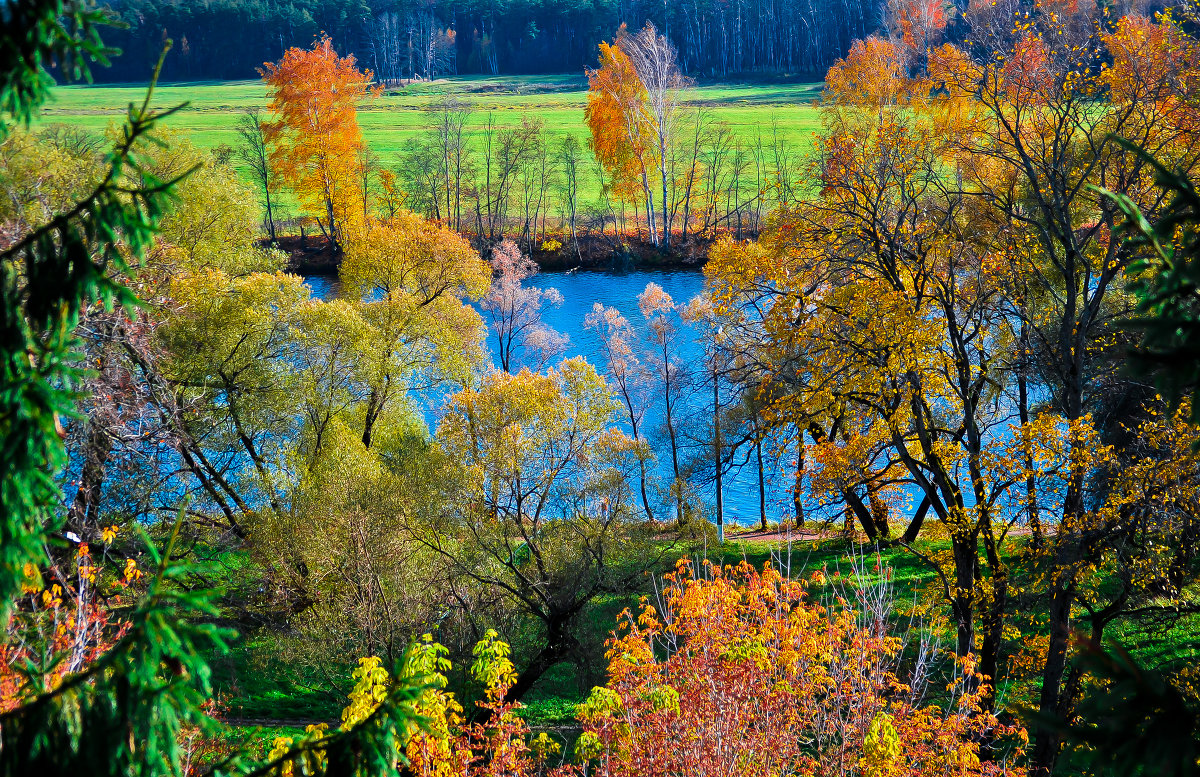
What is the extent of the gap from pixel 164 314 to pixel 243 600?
7.78 meters

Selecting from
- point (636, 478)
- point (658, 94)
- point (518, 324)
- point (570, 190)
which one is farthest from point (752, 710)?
point (570, 190)

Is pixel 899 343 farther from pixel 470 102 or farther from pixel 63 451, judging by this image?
pixel 470 102

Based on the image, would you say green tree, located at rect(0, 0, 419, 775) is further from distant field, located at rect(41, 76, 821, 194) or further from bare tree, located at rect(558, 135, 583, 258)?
distant field, located at rect(41, 76, 821, 194)

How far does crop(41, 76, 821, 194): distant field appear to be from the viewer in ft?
280

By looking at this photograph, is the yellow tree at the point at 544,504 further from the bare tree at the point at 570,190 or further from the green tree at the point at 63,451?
the bare tree at the point at 570,190

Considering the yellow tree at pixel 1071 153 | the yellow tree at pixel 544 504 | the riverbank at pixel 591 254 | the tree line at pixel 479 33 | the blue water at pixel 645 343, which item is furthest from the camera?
the tree line at pixel 479 33

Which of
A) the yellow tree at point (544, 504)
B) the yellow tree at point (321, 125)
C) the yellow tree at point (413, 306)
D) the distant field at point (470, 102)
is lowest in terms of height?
the yellow tree at point (544, 504)

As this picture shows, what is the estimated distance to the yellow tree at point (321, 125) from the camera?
2056 inches

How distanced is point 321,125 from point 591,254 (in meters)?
18.2

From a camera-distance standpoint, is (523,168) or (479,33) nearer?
(523,168)

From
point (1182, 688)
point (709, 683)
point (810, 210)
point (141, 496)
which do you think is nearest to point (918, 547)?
point (810, 210)

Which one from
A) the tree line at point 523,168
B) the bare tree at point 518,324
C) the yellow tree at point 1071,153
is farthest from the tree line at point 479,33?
the yellow tree at point 1071,153

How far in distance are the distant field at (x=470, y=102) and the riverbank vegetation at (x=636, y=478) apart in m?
49.2

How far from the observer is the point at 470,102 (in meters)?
91.6
